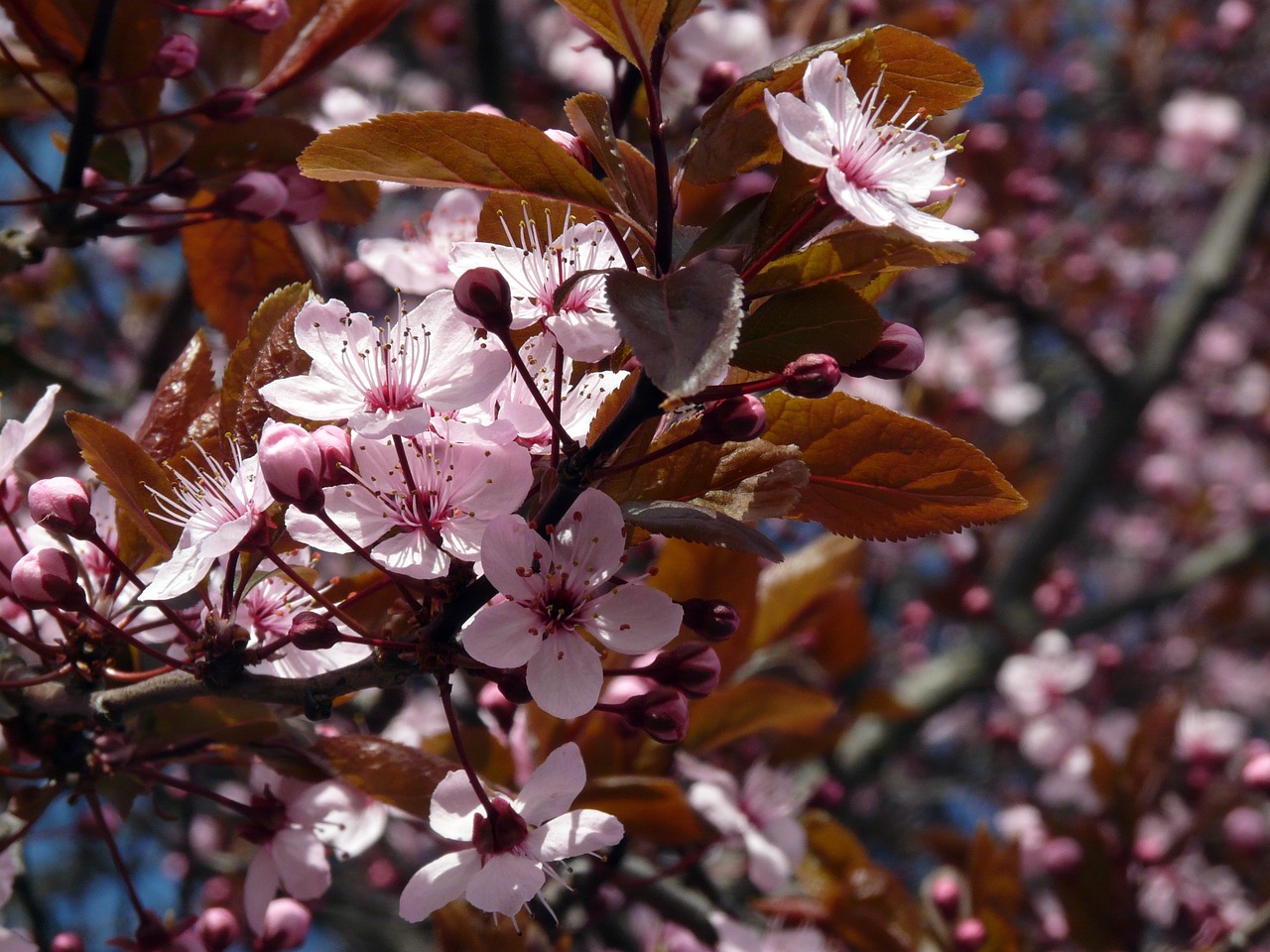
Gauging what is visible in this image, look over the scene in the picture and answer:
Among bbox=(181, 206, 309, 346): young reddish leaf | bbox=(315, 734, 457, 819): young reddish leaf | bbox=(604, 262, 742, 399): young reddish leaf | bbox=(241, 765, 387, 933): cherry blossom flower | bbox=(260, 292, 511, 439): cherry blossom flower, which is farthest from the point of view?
bbox=(181, 206, 309, 346): young reddish leaf

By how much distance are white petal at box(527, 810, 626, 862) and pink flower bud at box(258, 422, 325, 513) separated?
0.44 metres

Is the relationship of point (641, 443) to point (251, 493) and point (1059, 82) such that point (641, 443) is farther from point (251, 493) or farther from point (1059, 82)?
point (1059, 82)

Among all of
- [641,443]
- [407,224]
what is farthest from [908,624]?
[641,443]

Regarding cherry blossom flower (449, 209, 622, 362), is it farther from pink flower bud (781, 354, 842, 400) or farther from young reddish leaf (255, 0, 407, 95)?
young reddish leaf (255, 0, 407, 95)

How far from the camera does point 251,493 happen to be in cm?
121

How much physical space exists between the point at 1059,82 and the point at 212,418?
6.48 m

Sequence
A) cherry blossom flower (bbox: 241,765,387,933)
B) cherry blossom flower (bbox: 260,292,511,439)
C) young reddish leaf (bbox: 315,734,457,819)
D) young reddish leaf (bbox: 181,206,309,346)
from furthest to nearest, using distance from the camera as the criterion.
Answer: young reddish leaf (bbox: 181,206,309,346), cherry blossom flower (bbox: 241,765,387,933), young reddish leaf (bbox: 315,734,457,819), cherry blossom flower (bbox: 260,292,511,439)

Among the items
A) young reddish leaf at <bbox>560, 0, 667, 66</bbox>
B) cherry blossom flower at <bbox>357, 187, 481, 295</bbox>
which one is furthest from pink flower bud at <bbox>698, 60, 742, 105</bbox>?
young reddish leaf at <bbox>560, 0, 667, 66</bbox>

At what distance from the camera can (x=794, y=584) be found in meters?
2.31

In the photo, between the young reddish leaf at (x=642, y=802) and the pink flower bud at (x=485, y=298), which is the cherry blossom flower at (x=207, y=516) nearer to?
the pink flower bud at (x=485, y=298)

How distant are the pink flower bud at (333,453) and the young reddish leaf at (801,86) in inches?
17.5

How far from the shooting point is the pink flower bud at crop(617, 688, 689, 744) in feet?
4.16

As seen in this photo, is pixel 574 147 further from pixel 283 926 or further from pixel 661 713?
pixel 283 926

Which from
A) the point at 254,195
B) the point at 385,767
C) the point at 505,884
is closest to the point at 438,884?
the point at 505,884
